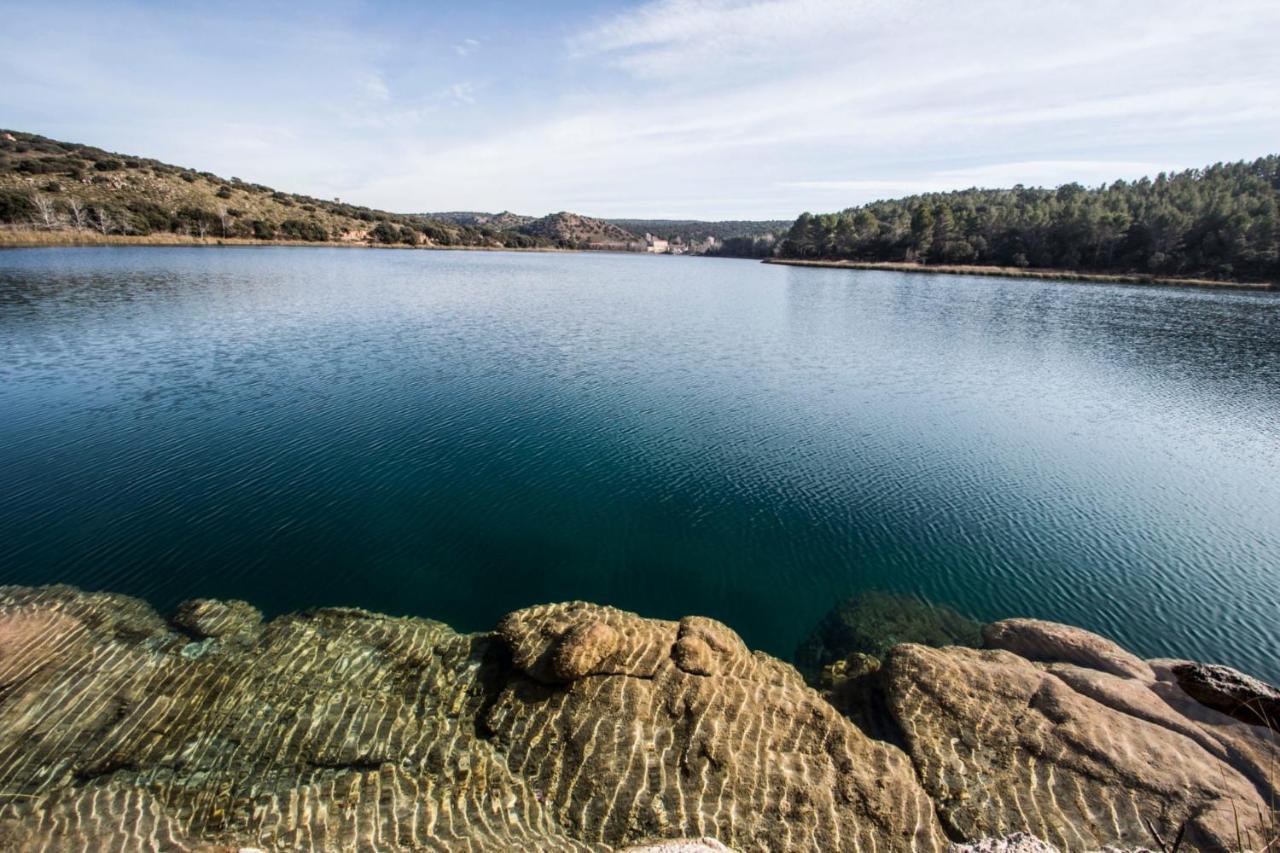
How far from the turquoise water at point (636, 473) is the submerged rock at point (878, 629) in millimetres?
533

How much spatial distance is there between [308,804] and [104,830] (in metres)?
2.44

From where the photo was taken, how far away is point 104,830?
707 cm

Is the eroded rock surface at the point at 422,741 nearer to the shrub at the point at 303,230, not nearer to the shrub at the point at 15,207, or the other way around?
the shrub at the point at 15,207

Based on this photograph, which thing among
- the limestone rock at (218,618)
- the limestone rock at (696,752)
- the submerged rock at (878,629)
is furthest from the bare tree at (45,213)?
the submerged rock at (878,629)

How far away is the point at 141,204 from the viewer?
4203 inches

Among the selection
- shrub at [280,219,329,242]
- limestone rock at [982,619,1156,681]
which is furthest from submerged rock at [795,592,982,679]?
shrub at [280,219,329,242]

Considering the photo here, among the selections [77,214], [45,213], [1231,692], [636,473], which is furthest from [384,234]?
[1231,692]

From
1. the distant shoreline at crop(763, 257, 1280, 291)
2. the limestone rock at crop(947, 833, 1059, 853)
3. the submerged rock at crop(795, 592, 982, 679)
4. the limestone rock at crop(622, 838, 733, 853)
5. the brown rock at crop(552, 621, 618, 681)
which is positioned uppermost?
the distant shoreline at crop(763, 257, 1280, 291)

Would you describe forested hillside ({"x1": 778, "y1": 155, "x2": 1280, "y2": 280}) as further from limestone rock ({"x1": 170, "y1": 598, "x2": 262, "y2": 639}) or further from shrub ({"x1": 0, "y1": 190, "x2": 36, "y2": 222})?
shrub ({"x1": 0, "y1": 190, "x2": 36, "y2": 222})

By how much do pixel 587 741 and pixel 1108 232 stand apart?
151720mm

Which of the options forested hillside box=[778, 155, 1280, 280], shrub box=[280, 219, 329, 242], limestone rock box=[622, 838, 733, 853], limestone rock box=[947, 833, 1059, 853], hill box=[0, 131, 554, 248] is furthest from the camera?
shrub box=[280, 219, 329, 242]

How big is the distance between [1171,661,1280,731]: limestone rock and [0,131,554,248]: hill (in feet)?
429

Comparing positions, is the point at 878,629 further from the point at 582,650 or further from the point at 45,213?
the point at 45,213

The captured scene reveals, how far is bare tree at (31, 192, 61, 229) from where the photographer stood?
87625 millimetres
